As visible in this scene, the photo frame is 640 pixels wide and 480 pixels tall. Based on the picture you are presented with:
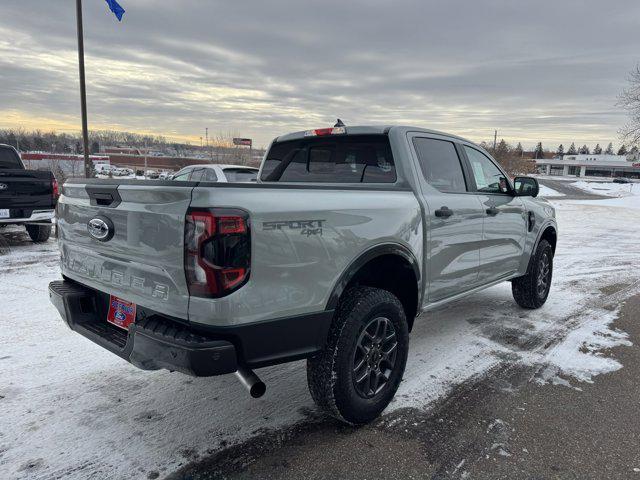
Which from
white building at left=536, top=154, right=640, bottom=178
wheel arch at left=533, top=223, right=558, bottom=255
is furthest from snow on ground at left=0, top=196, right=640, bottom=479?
white building at left=536, top=154, right=640, bottom=178

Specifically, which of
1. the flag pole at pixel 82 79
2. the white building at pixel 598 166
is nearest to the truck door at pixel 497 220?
the flag pole at pixel 82 79

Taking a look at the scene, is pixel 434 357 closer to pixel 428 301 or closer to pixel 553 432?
pixel 428 301

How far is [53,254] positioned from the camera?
7.82 metres

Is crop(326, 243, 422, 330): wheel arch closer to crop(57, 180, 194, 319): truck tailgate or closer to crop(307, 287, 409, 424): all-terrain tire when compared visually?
crop(307, 287, 409, 424): all-terrain tire

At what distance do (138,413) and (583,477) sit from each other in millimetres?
2674

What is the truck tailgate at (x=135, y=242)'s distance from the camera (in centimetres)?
Result: 226

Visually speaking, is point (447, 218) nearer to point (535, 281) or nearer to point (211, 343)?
point (211, 343)

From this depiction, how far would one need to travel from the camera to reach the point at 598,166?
397ft

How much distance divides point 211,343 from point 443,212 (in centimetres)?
217

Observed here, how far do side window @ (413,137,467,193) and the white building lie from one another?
131736 mm

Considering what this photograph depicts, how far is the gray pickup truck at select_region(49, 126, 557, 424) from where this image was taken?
7.27ft

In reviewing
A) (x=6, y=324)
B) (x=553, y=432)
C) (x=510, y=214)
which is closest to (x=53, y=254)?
(x=6, y=324)

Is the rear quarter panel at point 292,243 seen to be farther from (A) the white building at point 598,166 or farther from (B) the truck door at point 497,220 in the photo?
(A) the white building at point 598,166

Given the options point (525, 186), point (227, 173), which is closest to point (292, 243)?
point (525, 186)
